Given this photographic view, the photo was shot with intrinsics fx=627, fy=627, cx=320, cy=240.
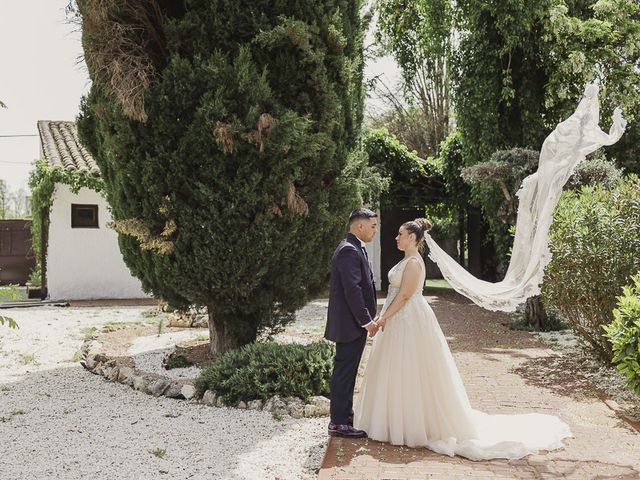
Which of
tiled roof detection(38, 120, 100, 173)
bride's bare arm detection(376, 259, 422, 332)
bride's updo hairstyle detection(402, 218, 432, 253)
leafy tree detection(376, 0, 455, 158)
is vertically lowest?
bride's bare arm detection(376, 259, 422, 332)

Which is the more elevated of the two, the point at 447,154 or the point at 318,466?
the point at 447,154

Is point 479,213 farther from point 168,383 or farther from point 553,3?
point 168,383

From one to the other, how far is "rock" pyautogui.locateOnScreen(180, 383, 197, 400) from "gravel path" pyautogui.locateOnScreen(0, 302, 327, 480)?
156 millimetres

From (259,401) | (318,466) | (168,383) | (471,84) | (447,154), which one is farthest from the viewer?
(447,154)

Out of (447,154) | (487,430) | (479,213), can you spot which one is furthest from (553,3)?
(487,430)

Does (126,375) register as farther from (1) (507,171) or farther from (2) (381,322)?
(1) (507,171)

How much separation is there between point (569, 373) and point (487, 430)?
3.33 meters

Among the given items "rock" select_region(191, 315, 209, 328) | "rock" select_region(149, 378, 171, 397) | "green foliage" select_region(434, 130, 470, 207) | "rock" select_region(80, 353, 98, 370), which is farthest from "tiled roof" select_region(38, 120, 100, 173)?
"green foliage" select_region(434, 130, 470, 207)

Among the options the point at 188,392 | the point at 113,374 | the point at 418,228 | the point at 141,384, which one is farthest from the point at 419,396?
the point at 113,374

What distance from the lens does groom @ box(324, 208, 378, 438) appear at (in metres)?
5.48

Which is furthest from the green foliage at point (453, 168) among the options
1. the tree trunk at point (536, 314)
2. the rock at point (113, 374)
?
the rock at point (113, 374)

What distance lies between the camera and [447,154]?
1903 cm

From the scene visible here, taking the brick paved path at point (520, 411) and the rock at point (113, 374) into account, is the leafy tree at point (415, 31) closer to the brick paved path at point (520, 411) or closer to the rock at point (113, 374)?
the brick paved path at point (520, 411)

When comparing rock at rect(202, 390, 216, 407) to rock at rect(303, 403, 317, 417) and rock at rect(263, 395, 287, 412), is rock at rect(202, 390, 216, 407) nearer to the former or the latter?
rock at rect(263, 395, 287, 412)
